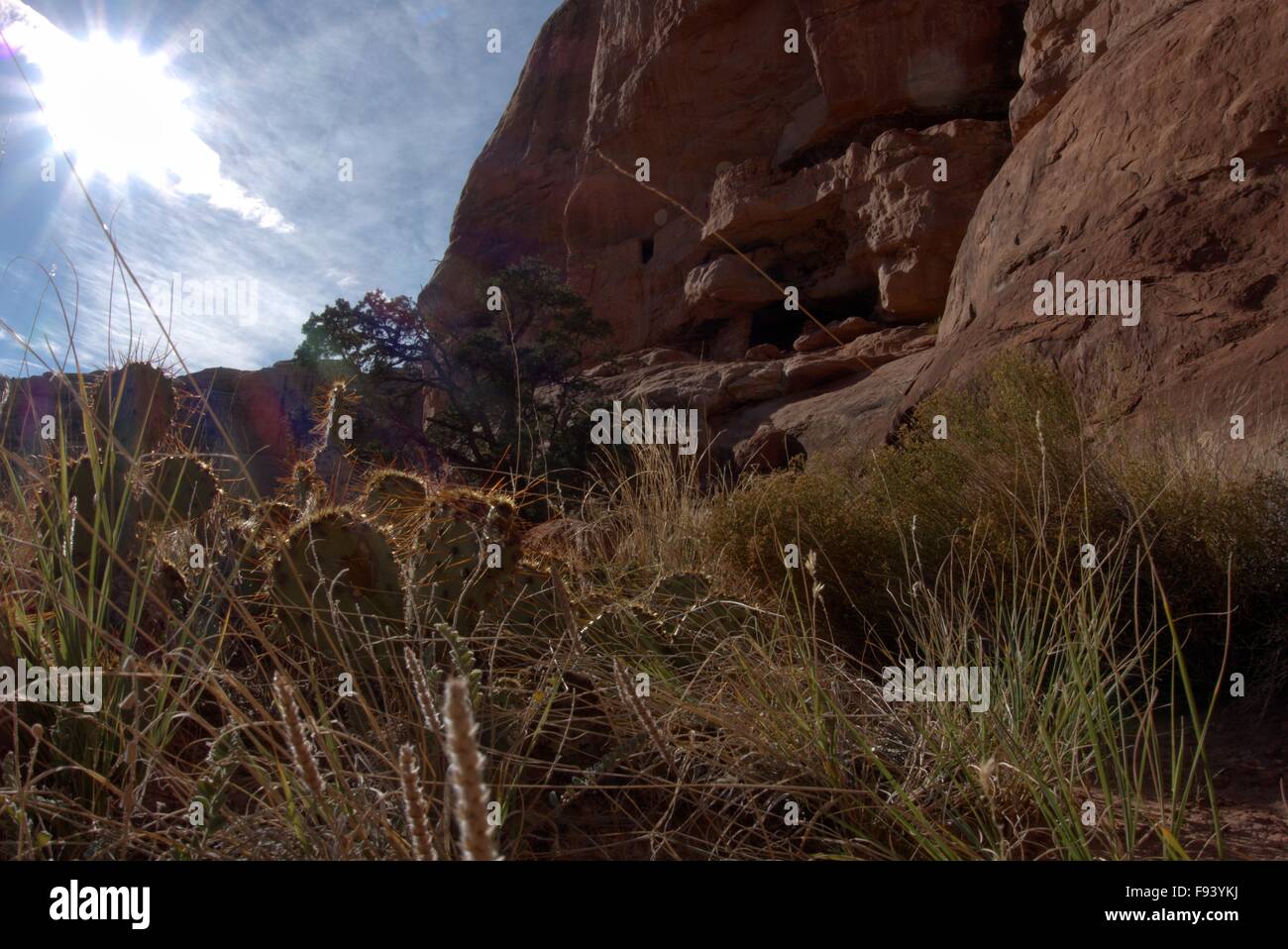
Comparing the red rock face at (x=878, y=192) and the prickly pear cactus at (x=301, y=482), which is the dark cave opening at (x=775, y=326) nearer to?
the red rock face at (x=878, y=192)

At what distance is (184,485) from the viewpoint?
2.62 m

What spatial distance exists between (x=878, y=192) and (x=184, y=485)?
1481 centimetres

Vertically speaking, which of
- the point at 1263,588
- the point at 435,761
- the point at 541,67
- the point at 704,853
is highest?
the point at 541,67

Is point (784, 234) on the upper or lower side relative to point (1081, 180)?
upper

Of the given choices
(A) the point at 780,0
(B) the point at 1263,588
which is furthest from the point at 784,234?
(B) the point at 1263,588

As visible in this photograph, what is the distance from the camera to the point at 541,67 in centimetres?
2625

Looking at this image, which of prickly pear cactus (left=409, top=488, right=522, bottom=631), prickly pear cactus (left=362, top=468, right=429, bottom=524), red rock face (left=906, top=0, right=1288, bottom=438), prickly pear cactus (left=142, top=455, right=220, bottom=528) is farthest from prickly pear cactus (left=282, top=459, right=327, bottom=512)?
red rock face (left=906, top=0, right=1288, bottom=438)

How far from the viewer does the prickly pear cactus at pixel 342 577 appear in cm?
215

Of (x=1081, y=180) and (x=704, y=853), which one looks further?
(x=1081, y=180)

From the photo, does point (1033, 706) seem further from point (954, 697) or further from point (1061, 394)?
point (1061, 394)

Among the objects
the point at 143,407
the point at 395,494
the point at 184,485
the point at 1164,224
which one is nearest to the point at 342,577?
the point at 395,494

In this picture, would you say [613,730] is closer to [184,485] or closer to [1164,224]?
[184,485]

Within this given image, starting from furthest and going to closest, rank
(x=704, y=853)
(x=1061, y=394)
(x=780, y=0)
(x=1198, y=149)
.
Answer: (x=780, y=0)
(x=1198, y=149)
(x=1061, y=394)
(x=704, y=853)
